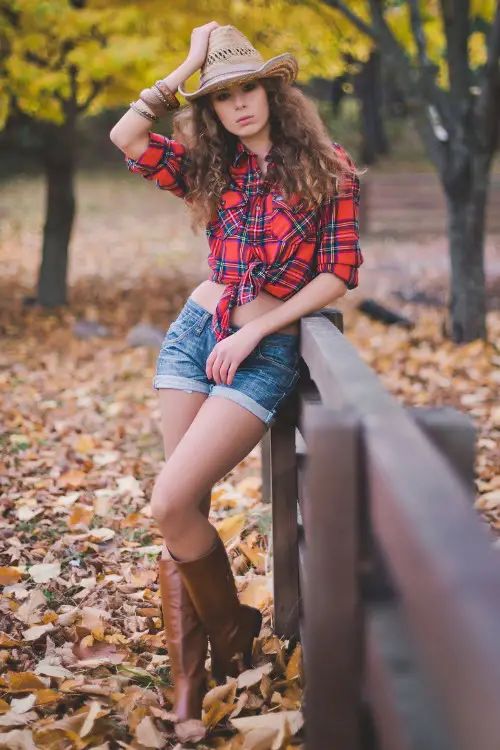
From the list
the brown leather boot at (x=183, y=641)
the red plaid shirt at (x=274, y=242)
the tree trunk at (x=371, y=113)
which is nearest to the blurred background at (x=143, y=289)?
the brown leather boot at (x=183, y=641)

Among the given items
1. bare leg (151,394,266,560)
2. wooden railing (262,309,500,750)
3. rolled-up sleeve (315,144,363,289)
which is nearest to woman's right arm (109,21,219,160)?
rolled-up sleeve (315,144,363,289)

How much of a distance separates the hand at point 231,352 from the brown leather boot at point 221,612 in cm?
49

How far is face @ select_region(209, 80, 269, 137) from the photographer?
9.25 feet

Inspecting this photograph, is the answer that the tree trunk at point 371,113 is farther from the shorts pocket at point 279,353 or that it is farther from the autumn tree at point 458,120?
the shorts pocket at point 279,353

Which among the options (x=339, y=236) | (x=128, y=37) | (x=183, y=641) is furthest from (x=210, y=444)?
(x=128, y=37)

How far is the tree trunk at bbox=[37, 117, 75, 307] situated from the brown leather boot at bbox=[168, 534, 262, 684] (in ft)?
26.8

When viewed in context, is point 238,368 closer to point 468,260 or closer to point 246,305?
point 246,305

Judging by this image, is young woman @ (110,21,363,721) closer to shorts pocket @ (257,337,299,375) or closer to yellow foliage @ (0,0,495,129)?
shorts pocket @ (257,337,299,375)

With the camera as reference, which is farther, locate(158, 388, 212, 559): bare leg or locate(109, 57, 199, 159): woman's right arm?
locate(109, 57, 199, 159): woman's right arm

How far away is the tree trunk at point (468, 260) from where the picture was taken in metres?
7.95

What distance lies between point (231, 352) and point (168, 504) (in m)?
0.47

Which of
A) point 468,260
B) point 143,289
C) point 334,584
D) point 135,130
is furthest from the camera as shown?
point 143,289

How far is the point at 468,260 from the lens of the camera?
8031mm

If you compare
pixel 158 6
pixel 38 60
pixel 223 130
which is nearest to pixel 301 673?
pixel 223 130
